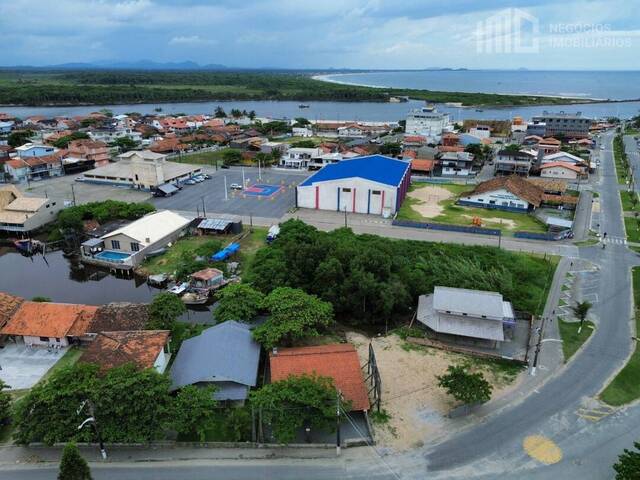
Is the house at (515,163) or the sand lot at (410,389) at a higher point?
the house at (515,163)

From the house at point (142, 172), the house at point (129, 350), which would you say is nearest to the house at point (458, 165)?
the house at point (142, 172)

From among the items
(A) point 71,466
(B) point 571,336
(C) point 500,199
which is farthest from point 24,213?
(C) point 500,199

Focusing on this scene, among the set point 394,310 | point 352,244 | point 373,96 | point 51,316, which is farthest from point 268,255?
point 373,96

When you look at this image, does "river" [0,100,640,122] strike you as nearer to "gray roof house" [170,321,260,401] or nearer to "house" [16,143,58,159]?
"house" [16,143,58,159]

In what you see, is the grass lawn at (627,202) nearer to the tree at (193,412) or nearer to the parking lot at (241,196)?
the parking lot at (241,196)

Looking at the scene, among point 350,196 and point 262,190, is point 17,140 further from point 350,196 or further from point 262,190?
point 350,196

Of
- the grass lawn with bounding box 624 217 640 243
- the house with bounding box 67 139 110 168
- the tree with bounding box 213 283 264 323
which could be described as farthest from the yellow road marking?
the house with bounding box 67 139 110 168
